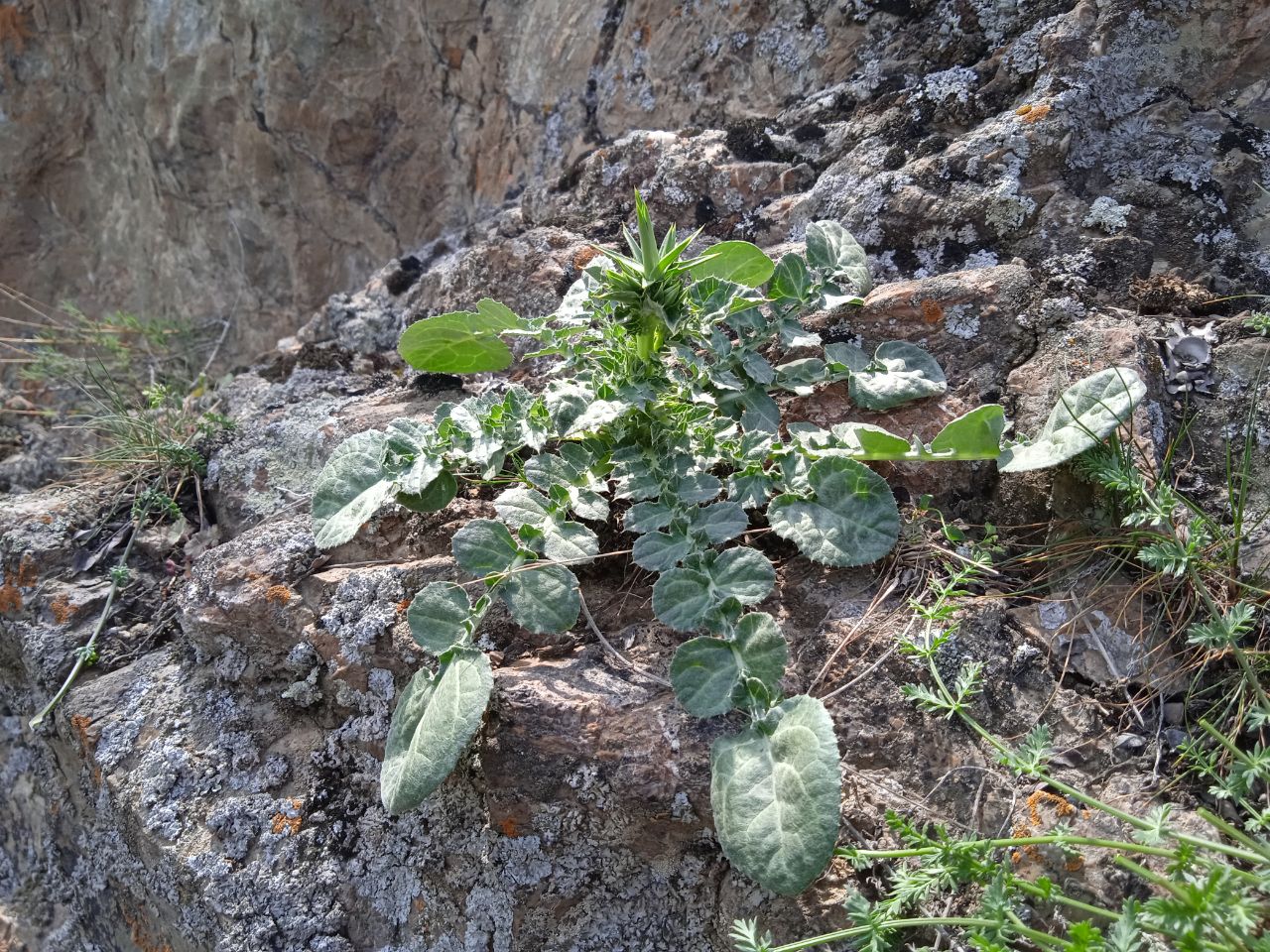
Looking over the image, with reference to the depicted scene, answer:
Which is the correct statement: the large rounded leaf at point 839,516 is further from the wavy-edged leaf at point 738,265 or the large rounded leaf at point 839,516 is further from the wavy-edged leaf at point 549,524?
the wavy-edged leaf at point 738,265

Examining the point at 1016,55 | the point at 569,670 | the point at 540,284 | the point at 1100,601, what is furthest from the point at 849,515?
the point at 1016,55

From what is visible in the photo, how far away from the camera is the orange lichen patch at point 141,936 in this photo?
199 cm

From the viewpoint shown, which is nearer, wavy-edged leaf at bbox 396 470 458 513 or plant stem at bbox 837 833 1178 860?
plant stem at bbox 837 833 1178 860

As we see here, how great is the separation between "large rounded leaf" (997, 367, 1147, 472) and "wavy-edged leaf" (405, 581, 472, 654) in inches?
46.8

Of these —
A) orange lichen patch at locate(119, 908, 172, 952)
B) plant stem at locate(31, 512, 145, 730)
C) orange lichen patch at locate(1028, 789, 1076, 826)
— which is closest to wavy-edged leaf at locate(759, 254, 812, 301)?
orange lichen patch at locate(1028, 789, 1076, 826)

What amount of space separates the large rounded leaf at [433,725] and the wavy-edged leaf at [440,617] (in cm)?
4

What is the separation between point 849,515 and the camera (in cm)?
188

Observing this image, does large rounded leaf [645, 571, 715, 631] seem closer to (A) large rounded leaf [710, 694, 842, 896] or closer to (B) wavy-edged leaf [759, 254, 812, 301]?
(A) large rounded leaf [710, 694, 842, 896]

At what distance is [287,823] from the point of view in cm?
193

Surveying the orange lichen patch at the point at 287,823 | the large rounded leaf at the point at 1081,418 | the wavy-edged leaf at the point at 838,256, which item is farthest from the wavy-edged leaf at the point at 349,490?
the large rounded leaf at the point at 1081,418

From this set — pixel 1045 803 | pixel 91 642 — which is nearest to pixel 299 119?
pixel 91 642

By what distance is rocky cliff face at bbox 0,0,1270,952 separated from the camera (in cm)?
173

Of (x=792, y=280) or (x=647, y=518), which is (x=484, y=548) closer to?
(x=647, y=518)

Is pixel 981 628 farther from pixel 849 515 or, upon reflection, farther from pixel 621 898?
pixel 621 898
